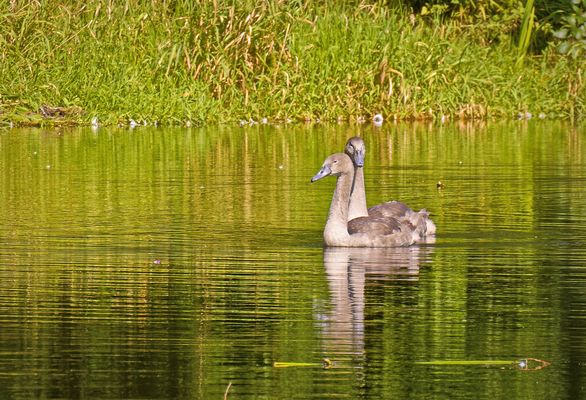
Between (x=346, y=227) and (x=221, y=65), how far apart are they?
622 inches

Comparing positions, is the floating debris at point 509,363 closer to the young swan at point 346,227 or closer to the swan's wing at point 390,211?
the young swan at point 346,227

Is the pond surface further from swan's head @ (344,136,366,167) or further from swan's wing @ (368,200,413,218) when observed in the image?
swan's head @ (344,136,366,167)

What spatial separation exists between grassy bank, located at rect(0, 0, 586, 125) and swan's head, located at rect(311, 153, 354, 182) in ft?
47.8

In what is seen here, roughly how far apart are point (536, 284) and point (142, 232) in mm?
4406

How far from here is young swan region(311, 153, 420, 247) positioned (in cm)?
1474

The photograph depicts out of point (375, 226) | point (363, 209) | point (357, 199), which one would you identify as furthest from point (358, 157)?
point (375, 226)

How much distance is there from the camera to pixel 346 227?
48.9ft

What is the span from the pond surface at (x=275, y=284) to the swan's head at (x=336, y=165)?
646 millimetres

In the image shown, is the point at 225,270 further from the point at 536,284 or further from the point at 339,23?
the point at 339,23

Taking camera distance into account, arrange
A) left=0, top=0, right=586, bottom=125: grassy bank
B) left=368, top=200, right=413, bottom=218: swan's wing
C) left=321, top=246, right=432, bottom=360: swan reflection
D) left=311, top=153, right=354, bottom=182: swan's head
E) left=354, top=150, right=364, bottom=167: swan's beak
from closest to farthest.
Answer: left=321, top=246, right=432, bottom=360: swan reflection < left=311, top=153, right=354, bottom=182: swan's head < left=368, top=200, right=413, bottom=218: swan's wing < left=354, top=150, right=364, bottom=167: swan's beak < left=0, top=0, right=586, bottom=125: grassy bank

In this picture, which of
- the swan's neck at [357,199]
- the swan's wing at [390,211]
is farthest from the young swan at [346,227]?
the swan's neck at [357,199]

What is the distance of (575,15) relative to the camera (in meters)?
32.4

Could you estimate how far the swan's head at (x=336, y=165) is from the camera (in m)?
15.3

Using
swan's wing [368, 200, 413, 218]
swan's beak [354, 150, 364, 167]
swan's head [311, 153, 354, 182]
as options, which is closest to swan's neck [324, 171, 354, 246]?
swan's head [311, 153, 354, 182]
